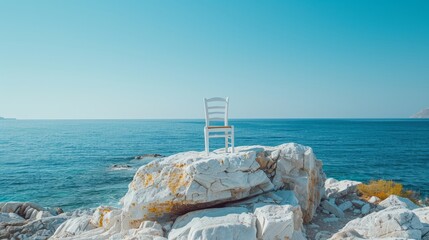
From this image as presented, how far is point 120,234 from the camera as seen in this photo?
7484mm

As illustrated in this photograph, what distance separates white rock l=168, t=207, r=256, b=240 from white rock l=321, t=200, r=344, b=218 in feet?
14.5

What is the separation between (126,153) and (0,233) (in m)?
29.2

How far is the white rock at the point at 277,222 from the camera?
6309 mm

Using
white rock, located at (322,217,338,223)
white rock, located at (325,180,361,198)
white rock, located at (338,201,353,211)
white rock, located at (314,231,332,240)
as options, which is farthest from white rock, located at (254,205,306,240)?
white rock, located at (325,180,361,198)

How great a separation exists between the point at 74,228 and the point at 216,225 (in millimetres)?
5773

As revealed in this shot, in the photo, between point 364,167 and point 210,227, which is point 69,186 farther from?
point 364,167

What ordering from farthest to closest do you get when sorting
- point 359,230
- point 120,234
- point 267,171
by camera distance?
point 267,171 < point 120,234 < point 359,230

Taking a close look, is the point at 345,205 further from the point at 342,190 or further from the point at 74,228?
the point at 74,228

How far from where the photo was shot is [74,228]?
8.95 meters

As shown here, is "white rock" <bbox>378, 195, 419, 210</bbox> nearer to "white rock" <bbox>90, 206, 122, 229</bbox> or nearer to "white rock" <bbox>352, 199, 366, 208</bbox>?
"white rock" <bbox>352, 199, 366, 208</bbox>

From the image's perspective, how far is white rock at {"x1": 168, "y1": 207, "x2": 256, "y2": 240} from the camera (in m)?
6.03

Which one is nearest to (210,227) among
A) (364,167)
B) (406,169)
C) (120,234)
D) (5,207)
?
(120,234)

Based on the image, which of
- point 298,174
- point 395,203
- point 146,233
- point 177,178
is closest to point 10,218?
point 146,233

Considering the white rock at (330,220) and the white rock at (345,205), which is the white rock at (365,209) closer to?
the white rock at (345,205)
